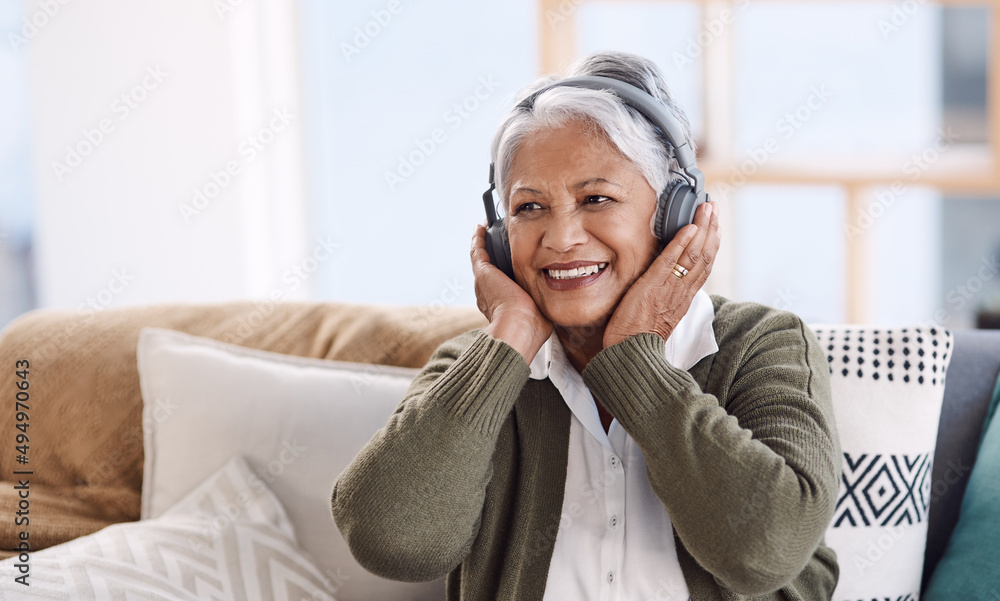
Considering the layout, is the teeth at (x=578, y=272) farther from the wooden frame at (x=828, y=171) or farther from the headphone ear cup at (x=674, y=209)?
the wooden frame at (x=828, y=171)

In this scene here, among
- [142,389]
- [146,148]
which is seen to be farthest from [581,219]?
[146,148]

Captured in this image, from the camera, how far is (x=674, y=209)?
4.00ft

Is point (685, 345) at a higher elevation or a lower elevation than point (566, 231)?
lower

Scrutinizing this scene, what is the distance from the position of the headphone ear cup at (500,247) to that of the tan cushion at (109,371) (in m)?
0.32

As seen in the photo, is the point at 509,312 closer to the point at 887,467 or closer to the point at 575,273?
the point at 575,273

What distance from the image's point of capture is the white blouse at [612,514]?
1.17m

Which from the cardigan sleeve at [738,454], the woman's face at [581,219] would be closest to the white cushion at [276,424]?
the woman's face at [581,219]

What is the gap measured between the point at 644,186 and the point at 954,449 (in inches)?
29.7

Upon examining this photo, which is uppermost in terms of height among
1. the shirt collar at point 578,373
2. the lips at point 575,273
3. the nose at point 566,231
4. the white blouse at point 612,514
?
the nose at point 566,231

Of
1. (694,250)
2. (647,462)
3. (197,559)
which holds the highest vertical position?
(694,250)

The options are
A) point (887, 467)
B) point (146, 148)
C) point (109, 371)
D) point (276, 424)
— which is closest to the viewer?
point (887, 467)

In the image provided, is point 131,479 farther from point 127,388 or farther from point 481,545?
point 481,545

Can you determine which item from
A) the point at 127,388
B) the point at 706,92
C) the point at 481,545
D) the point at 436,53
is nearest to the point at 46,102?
the point at 436,53

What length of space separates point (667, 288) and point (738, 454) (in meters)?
0.27
